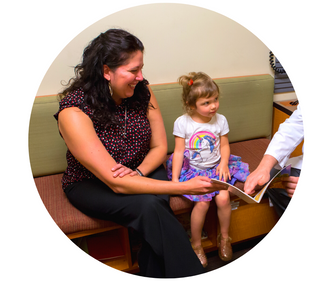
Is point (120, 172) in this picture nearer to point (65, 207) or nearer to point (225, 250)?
point (65, 207)

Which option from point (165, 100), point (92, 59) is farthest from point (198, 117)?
point (92, 59)

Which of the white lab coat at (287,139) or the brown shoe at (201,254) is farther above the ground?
the white lab coat at (287,139)

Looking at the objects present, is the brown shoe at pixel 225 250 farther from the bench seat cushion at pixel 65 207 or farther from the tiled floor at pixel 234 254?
the bench seat cushion at pixel 65 207

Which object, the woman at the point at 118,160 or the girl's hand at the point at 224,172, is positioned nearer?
the woman at the point at 118,160

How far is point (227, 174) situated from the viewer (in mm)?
1753

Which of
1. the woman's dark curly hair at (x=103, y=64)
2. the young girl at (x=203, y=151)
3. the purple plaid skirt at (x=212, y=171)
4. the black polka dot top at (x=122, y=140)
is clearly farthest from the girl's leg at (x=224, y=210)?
the woman's dark curly hair at (x=103, y=64)

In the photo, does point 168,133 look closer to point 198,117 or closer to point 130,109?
point 198,117

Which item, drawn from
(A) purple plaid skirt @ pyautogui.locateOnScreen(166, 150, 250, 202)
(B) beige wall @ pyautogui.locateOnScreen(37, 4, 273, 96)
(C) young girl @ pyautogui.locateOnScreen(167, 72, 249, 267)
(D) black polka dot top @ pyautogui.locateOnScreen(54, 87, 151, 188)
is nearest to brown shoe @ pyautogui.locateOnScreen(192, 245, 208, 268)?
(C) young girl @ pyautogui.locateOnScreen(167, 72, 249, 267)

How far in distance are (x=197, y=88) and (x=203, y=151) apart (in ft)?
1.31

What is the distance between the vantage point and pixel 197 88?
1.75 m

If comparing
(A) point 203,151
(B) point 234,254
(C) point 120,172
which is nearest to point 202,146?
(A) point 203,151

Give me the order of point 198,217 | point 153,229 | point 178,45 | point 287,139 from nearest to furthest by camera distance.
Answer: point 153,229 < point 287,139 < point 198,217 < point 178,45

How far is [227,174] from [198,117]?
0.41 meters

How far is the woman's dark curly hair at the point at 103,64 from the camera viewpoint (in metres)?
1.41
